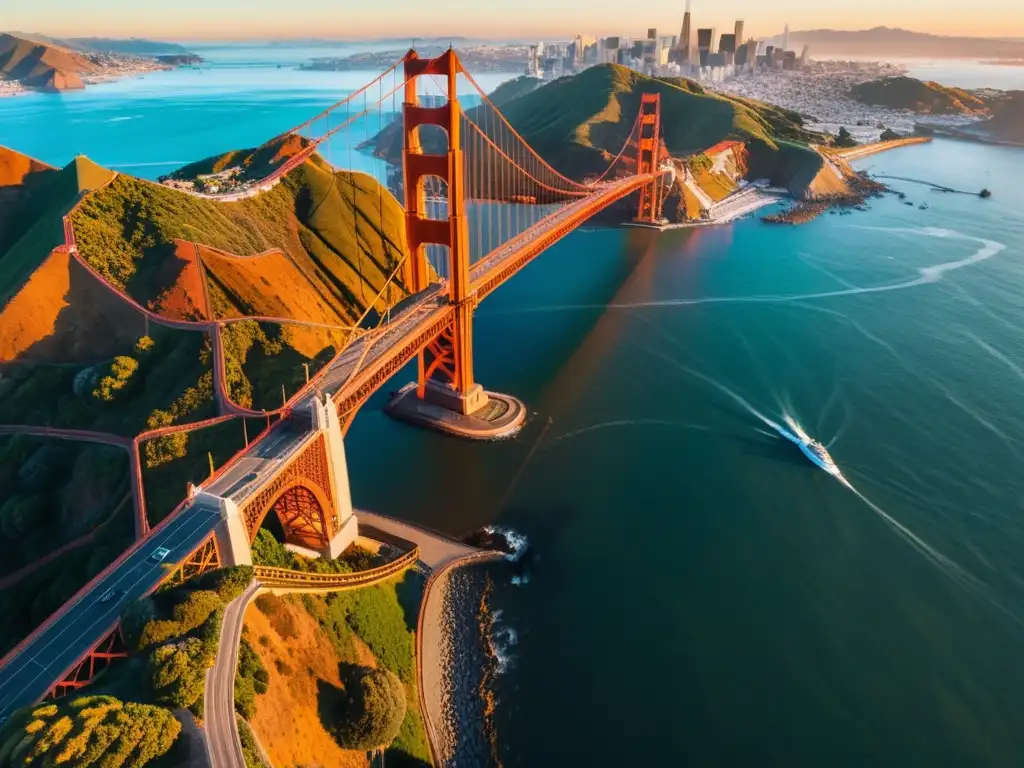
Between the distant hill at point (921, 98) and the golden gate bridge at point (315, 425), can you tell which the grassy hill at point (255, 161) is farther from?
the distant hill at point (921, 98)

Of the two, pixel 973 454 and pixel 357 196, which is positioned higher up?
pixel 357 196


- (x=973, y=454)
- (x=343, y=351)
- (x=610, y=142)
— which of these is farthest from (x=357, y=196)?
(x=610, y=142)

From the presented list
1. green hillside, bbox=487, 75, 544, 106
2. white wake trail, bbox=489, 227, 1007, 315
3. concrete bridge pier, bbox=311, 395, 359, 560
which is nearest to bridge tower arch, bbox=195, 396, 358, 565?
concrete bridge pier, bbox=311, 395, 359, 560

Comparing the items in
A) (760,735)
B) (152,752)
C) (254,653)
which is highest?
(152,752)

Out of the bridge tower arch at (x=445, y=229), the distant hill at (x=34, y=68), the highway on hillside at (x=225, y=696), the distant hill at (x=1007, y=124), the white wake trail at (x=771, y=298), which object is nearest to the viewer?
the highway on hillside at (x=225, y=696)

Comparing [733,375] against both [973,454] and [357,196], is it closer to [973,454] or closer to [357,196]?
[973,454]

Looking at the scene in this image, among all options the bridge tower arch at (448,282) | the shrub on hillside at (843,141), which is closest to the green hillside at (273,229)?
the bridge tower arch at (448,282)
